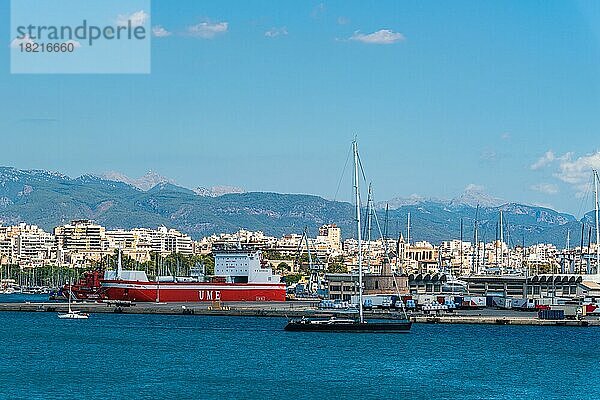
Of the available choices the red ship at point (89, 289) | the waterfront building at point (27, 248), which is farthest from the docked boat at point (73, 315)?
the waterfront building at point (27, 248)

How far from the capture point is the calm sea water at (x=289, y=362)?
31828 millimetres

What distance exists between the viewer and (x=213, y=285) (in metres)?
73.6

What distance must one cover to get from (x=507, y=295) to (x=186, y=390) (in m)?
42.4

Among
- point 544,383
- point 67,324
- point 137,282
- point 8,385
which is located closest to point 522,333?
point 544,383

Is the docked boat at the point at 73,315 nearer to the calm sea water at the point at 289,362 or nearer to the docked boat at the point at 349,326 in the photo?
the calm sea water at the point at 289,362

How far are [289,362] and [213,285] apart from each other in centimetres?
3596

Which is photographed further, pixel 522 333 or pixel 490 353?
pixel 522 333

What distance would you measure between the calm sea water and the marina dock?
5.08 ft

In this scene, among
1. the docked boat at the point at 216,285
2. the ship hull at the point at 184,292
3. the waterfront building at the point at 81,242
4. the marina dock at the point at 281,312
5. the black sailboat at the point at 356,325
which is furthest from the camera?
the waterfront building at the point at 81,242

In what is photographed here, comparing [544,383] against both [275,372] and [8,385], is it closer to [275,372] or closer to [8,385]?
[275,372]

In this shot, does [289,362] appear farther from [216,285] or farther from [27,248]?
[27,248]

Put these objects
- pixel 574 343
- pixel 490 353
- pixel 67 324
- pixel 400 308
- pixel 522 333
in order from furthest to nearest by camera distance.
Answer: pixel 400 308
pixel 67 324
pixel 522 333
pixel 574 343
pixel 490 353

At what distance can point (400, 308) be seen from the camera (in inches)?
2365

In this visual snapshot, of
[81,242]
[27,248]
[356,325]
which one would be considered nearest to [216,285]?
[356,325]
